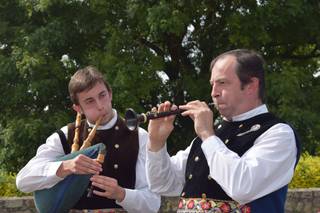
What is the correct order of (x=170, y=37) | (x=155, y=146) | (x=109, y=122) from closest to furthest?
1. (x=155, y=146)
2. (x=109, y=122)
3. (x=170, y=37)

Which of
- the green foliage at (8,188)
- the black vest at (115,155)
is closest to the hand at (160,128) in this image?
the black vest at (115,155)

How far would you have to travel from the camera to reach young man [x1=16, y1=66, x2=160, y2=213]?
3.88 metres

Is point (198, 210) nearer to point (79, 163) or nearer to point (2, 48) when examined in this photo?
point (79, 163)

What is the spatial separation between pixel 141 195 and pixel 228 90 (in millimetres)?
1012

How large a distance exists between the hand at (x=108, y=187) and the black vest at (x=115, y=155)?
202mm

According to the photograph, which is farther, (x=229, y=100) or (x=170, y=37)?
(x=170, y=37)

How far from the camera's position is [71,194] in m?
3.86

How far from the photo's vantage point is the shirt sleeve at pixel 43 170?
3.87 metres

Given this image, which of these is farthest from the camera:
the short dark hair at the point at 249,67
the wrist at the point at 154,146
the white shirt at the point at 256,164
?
the wrist at the point at 154,146

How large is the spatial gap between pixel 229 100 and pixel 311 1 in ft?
35.5

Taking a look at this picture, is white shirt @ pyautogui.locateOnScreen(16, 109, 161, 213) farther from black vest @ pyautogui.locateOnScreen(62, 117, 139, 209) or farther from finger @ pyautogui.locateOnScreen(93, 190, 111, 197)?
finger @ pyautogui.locateOnScreen(93, 190, 111, 197)

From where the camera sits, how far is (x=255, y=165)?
3.07 m

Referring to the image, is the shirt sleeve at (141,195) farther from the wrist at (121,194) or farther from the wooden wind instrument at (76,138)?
the wooden wind instrument at (76,138)

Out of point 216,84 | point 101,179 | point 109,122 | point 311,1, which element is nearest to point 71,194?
point 101,179
